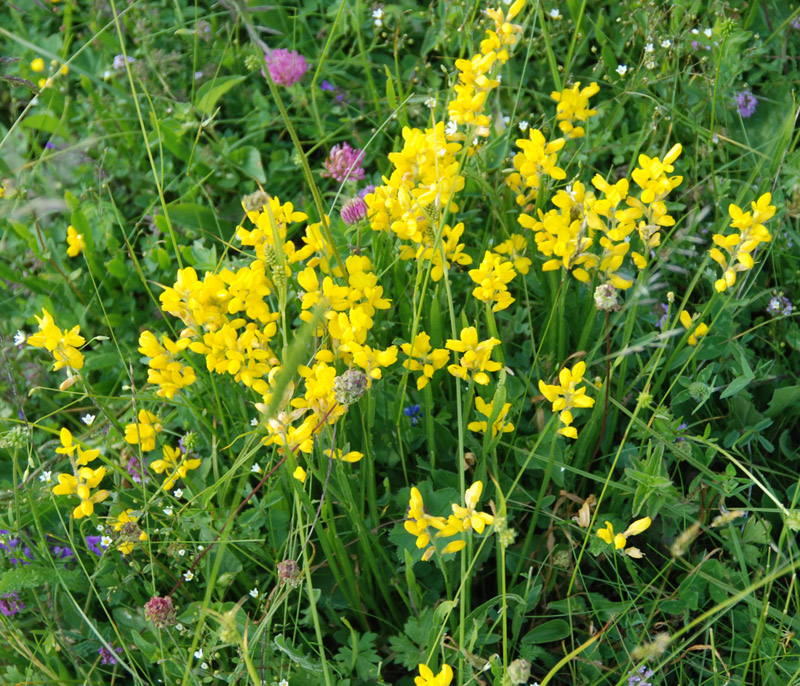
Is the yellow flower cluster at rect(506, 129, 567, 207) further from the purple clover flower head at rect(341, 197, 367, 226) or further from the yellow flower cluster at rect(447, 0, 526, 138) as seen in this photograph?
the purple clover flower head at rect(341, 197, 367, 226)

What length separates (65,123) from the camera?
9.62ft

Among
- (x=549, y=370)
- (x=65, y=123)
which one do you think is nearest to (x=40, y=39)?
(x=65, y=123)

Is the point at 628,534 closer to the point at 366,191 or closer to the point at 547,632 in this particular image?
the point at 547,632

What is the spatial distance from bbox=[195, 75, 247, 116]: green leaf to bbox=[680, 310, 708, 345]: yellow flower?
172 cm

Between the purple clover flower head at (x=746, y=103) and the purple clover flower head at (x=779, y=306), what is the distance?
2.45ft

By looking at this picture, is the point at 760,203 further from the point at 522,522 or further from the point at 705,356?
the point at 522,522

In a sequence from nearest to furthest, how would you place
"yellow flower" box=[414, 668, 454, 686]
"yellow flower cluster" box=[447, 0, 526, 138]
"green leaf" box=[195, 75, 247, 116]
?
1. "yellow flower" box=[414, 668, 454, 686]
2. "yellow flower cluster" box=[447, 0, 526, 138]
3. "green leaf" box=[195, 75, 247, 116]

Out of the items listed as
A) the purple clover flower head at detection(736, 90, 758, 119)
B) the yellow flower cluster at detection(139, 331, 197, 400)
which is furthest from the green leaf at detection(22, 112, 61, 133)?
the purple clover flower head at detection(736, 90, 758, 119)

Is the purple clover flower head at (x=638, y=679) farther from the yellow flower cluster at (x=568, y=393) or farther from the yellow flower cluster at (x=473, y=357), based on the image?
the yellow flower cluster at (x=473, y=357)

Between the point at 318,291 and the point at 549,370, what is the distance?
24.9 inches

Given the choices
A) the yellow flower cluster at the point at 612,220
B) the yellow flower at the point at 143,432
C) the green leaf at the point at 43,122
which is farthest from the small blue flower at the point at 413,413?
the green leaf at the point at 43,122

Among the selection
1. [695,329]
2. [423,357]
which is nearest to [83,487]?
[423,357]

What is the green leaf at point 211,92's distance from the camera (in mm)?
2658

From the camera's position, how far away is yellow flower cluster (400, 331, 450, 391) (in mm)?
1550
